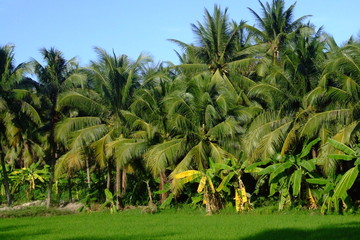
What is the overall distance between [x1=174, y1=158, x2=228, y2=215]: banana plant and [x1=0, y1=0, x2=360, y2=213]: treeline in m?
0.04

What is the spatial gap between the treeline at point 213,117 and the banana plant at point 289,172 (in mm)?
41

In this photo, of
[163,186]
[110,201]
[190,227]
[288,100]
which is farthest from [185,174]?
[110,201]

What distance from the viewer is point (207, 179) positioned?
18250 mm

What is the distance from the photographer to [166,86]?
21797mm

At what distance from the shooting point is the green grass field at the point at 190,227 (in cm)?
1208

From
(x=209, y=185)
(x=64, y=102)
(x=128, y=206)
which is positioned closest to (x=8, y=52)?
(x=64, y=102)

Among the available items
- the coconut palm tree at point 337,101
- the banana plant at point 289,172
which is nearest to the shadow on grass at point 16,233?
the banana plant at point 289,172

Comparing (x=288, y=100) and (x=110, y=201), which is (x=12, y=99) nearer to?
(x=110, y=201)

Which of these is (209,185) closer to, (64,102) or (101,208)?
(101,208)

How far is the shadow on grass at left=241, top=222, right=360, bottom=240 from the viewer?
36.5 ft

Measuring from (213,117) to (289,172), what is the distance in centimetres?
334

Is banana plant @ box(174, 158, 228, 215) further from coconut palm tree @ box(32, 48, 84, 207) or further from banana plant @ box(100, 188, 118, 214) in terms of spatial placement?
coconut palm tree @ box(32, 48, 84, 207)

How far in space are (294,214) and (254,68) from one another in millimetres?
8741

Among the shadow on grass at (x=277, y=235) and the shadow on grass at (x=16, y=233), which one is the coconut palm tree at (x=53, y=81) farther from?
the shadow on grass at (x=277, y=235)
